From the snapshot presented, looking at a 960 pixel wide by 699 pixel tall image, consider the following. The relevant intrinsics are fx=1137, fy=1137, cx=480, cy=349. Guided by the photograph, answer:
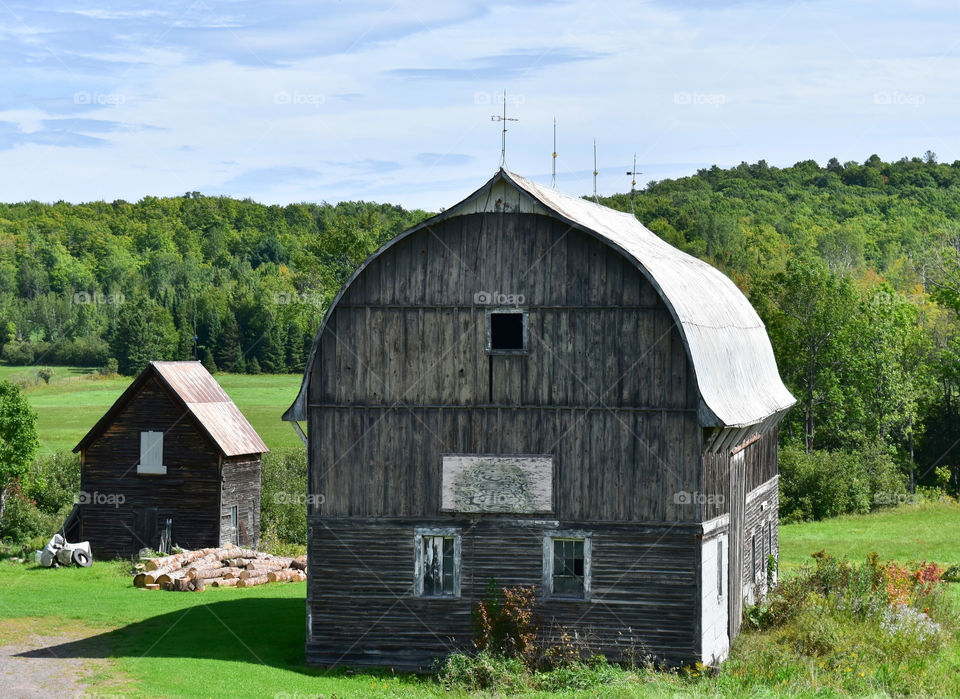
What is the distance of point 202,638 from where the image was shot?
2586 cm

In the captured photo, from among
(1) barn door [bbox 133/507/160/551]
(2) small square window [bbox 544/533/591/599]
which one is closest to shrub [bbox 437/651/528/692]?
(2) small square window [bbox 544/533/591/599]

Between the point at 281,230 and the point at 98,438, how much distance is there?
112 m

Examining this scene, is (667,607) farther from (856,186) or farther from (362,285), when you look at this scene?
(856,186)

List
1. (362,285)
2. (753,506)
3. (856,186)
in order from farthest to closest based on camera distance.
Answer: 1. (856,186)
2. (753,506)
3. (362,285)

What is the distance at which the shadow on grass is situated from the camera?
79.0ft

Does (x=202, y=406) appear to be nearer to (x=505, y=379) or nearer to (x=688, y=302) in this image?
(x=505, y=379)

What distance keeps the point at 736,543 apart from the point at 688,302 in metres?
5.82

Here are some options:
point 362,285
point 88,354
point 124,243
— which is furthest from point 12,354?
point 362,285

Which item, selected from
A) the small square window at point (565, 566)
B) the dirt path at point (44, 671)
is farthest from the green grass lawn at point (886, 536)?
the dirt path at point (44, 671)

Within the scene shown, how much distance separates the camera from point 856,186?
162m

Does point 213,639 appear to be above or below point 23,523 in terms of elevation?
above

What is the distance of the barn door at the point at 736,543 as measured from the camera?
2523cm

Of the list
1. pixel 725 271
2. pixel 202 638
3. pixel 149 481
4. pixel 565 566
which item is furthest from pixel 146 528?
pixel 725 271

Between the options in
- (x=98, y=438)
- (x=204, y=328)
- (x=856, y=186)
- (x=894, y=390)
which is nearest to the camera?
(x=98, y=438)
